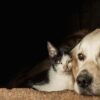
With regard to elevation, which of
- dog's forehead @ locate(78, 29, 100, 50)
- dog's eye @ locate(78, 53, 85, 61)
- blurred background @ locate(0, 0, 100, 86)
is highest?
blurred background @ locate(0, 0, 100, 86)

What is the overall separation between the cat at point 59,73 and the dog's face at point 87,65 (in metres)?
0.04

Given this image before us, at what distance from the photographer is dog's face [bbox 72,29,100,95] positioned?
Result: 2.03 m

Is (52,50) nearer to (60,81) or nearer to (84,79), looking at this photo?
(60,81)

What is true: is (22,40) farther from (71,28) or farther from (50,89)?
(50,89)

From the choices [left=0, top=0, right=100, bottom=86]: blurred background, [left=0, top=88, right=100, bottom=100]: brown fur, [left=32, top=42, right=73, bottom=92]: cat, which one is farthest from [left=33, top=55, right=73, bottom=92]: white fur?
[left=0, top=0, right=100, bottom=86]: blurred background

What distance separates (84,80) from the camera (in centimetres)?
204

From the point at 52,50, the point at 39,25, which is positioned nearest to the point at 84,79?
the point at 52,50

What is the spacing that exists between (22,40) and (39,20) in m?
0.17

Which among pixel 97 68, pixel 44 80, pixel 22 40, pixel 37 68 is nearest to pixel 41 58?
pixel 22 40

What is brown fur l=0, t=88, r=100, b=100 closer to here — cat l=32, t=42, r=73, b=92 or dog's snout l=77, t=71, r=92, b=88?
dog's snout l=77, t=71, r=92, b=88

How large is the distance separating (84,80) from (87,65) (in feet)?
0.33

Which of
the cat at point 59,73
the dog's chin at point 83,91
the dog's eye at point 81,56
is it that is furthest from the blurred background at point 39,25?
the dog's chin at point 83,91

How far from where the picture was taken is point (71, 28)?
3.08m

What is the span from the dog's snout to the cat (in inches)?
8.3
